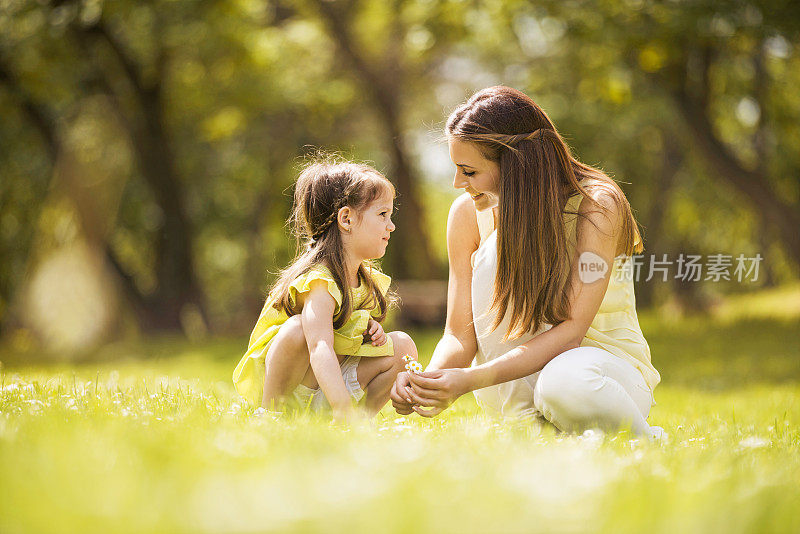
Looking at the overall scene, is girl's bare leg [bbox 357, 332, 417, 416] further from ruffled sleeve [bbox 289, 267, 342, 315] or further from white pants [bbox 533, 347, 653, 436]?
white pants [bbox 533, 347, 653, 436]

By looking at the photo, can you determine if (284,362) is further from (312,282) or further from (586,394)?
(586,394)

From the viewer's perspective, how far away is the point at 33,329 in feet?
44.3

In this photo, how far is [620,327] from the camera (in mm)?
3637

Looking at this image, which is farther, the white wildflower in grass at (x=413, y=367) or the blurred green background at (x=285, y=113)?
the blurred green background at (x=285, y=113)

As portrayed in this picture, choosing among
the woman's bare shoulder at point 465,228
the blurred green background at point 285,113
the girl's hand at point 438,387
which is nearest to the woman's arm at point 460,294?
the woman's bare shoulder at point 465,228

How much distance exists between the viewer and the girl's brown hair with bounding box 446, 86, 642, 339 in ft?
11.2

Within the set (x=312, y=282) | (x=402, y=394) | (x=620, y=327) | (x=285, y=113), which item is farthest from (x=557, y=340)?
(x=285, y=113)

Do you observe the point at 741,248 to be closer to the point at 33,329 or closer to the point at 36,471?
the point at 33,329

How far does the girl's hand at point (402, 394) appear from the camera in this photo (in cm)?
337

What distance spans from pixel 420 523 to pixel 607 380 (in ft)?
5.75

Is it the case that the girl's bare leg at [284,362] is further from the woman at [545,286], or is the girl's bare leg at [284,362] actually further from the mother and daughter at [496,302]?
the woman at [545,286]

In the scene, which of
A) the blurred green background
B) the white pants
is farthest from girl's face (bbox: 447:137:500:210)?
the blurred green background

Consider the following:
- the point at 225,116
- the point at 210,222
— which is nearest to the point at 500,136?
the point at 225,116

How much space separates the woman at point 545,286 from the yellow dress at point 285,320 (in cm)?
32
